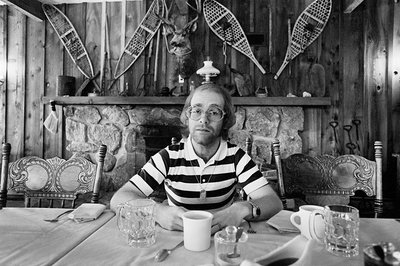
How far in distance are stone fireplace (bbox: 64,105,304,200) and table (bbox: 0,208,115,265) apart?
2283 millimetres

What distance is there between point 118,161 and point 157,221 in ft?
8.60

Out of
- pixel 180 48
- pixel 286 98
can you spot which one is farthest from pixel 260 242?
pixel 180 48

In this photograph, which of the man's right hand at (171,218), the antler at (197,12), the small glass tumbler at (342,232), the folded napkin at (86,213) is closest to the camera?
the small glass tumbler at (342,232)

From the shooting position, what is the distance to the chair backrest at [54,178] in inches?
60.7

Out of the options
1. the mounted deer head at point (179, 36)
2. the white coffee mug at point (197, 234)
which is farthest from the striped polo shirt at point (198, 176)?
the mounted deer head at point (179, 36)

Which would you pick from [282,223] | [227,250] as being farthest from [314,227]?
[227,250]

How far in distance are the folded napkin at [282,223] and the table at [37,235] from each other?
0.61 metres

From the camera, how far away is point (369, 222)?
112 cm

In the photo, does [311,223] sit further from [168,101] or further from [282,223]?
[168,101]

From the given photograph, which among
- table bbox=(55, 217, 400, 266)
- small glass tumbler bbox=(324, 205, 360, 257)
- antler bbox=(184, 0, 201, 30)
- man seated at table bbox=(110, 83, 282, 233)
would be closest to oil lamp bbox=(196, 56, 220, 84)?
antler bbox=(184, 0, 201, 30)

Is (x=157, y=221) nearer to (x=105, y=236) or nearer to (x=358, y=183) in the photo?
(x=105, y=236)

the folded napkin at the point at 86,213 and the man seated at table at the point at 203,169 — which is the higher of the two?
the man seated at table at the point at 203,169

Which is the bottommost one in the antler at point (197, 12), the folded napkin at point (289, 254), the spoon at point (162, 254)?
the spoon at point (162, 254)

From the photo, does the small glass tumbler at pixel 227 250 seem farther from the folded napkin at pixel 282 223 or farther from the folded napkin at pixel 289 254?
the folded napkin at pixel 282 223
